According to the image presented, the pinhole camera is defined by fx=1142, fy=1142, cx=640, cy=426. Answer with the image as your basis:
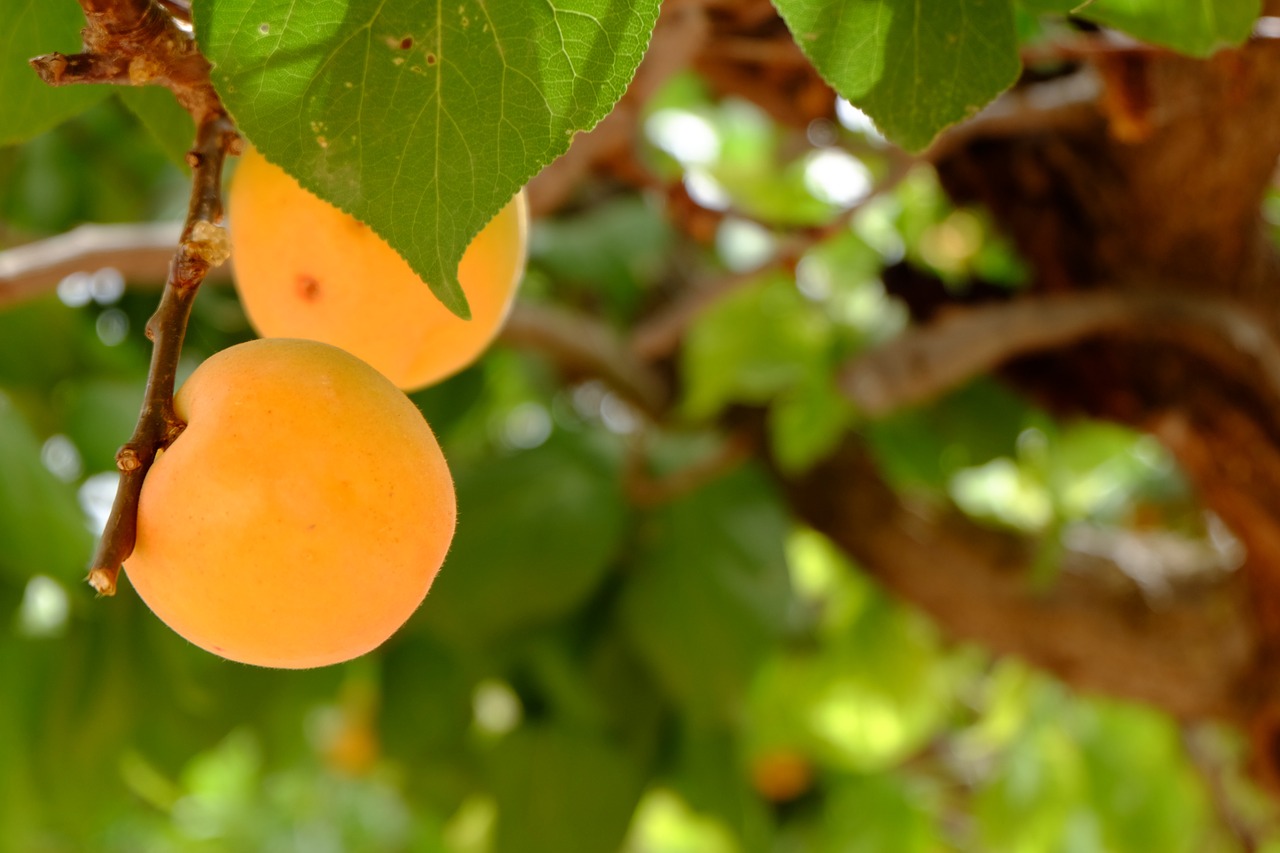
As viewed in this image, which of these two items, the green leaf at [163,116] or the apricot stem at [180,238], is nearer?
the apricot stem at [180,238]

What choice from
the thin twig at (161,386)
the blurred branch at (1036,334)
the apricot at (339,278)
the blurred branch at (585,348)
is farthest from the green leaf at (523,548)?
the thin twig at (161,386)

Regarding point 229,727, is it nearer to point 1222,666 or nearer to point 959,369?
point 959,369

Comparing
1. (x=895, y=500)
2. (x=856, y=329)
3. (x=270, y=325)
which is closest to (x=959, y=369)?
(x=856, y=329)

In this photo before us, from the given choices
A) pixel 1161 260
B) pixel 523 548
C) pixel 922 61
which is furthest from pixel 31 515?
pixel 1161 260

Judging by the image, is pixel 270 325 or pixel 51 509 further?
pixel 51 509

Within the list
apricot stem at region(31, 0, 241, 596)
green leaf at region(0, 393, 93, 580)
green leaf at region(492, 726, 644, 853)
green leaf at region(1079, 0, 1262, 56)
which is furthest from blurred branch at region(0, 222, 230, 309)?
green leaf at region(492, 726, 644, 853)

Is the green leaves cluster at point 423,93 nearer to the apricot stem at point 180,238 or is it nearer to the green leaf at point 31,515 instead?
the apricot stem at point 180,238

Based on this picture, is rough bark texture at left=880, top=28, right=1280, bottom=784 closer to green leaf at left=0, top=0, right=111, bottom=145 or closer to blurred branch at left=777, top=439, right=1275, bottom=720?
blurred branch at left=777, top=439, right=1275, bottom=720
